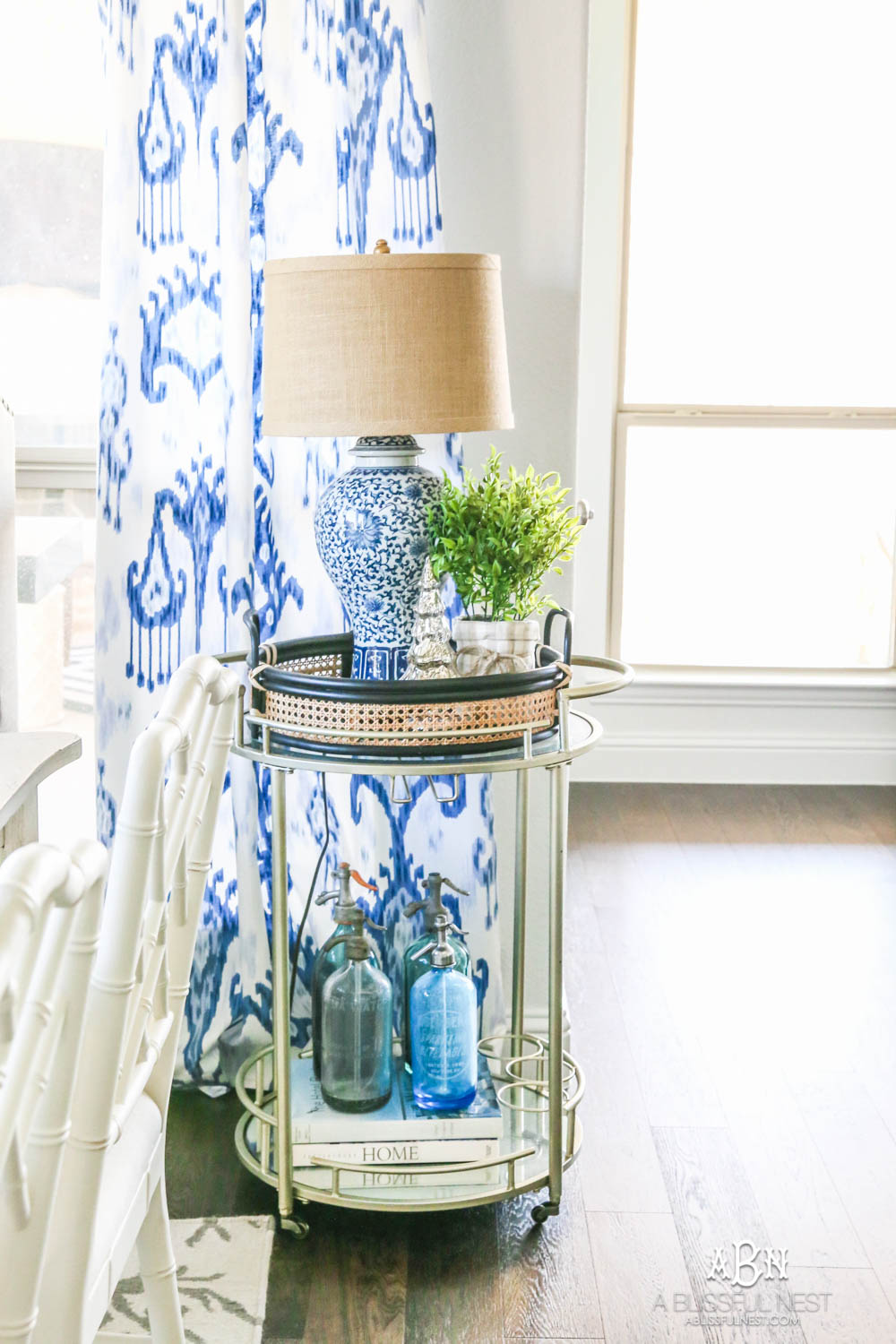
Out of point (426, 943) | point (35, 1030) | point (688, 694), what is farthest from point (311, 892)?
point (688, 694)

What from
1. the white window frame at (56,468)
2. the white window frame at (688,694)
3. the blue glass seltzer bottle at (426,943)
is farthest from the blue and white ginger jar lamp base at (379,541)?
the white window frame at (688,694)

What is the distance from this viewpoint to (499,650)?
68.8 inches

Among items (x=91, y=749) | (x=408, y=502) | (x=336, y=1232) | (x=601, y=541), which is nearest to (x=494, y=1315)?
(x=336, y=1232)

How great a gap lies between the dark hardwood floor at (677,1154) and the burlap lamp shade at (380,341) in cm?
108

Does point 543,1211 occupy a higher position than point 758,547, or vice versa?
point 758,547

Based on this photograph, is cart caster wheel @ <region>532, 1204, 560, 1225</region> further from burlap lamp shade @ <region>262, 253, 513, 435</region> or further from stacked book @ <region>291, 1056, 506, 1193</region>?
burlap lamp shade @ <region>262, 253, 513, 435</region>

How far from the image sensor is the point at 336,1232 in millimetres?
1852

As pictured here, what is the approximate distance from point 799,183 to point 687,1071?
2791mm

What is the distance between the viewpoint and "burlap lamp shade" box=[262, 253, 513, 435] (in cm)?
158

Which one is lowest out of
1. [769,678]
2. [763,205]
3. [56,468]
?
[769,678]

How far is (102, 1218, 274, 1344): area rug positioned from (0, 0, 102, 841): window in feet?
2.93

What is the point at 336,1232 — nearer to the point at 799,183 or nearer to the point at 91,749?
the point at 91,749

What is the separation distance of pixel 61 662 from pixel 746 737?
227cm

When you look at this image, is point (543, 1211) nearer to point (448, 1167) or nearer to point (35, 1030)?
point (448, 1167)
